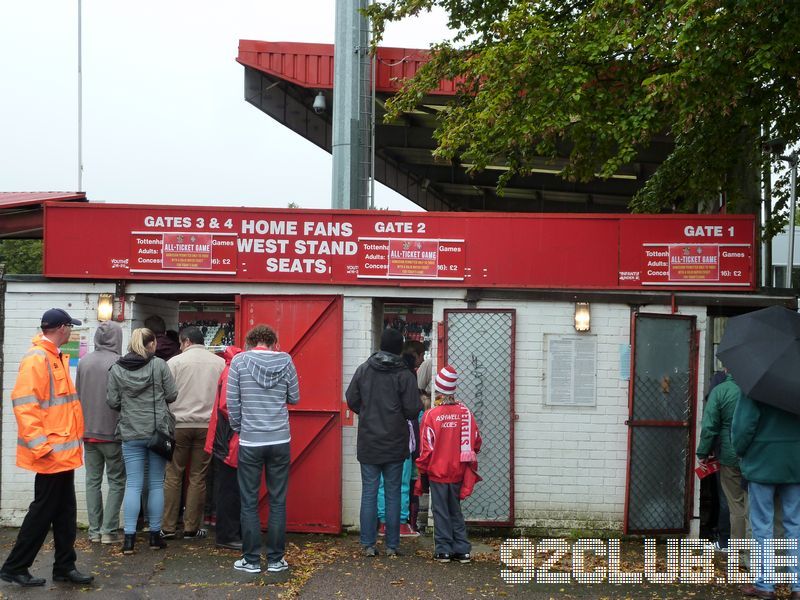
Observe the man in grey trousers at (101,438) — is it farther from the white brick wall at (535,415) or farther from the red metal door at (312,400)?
the red metal door at (312,400)

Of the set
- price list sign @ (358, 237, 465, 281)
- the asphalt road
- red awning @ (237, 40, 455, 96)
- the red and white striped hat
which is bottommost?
the asphalt road

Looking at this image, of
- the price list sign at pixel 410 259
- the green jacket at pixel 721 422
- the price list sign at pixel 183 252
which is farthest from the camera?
the price list sign at pixel 183 252

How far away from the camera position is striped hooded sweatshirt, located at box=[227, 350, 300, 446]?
7039mm

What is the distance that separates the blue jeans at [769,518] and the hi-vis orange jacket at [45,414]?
495cm

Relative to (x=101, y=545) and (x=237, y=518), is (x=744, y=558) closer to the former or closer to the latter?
(x=237, y=518)

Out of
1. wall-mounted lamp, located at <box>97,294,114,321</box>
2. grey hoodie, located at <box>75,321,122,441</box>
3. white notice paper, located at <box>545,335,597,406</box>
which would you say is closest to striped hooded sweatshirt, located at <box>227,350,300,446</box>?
grey hoodie, located at <box>75,321,122,441</box>

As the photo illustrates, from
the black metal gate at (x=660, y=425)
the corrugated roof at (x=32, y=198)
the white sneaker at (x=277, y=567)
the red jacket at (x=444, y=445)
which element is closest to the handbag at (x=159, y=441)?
the white sneaker at (x=277, y=567)

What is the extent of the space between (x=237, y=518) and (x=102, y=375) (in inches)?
68.8

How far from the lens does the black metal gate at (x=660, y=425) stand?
840 cm

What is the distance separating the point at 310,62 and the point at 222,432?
10176 mm

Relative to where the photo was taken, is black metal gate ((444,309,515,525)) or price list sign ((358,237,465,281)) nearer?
black metal gate ((444,309,515,525))

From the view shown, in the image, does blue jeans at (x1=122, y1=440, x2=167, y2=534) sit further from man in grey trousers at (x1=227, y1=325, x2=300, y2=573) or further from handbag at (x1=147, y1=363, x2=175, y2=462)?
man in grey trousers at (x1=227, y1=325, x2=300, y2=573)

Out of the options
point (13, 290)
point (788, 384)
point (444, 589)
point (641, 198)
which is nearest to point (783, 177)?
point (641, 198)

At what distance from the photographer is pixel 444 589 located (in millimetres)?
6695
